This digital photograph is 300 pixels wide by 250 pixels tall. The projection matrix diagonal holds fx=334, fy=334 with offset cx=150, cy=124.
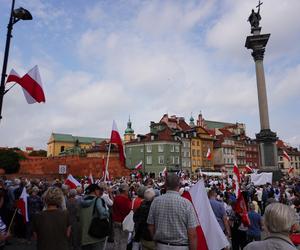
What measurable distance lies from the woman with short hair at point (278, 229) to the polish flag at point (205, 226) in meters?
2.36

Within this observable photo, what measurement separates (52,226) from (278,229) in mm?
3233

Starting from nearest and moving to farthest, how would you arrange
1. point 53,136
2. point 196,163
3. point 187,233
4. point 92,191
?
point 187,233 → point 92,191 → point 196,163 → point 53,136

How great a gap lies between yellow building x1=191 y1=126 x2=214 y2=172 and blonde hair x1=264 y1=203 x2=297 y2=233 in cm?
8695

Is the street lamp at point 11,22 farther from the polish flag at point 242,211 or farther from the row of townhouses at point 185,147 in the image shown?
the row of townhouses at point 185,147

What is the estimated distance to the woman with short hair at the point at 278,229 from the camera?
8.68 ft

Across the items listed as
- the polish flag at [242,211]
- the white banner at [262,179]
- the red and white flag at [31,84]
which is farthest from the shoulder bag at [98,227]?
the white banner at [262,179]

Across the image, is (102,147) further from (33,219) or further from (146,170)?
(33,219)

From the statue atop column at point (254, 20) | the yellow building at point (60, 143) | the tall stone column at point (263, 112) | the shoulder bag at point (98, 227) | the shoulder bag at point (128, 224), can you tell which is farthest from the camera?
the yellow building at point (60, 143)

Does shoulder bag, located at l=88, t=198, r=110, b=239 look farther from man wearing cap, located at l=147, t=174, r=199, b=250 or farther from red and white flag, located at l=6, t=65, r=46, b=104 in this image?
red and white flag, located at l=6, t=65, r=46, b=104

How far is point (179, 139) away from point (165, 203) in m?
81.1

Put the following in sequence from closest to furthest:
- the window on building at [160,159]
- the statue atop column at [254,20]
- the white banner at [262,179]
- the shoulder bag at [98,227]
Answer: the shoulder bag at [98,227]
the white banner at [262,179]
the statue atop column at [254,20]
the window on building at [160,159]

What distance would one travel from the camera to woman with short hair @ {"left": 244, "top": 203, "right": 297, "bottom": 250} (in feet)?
8.68

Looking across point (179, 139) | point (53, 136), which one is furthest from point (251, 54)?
point (53, 136)

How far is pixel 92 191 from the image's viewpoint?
684 cm
